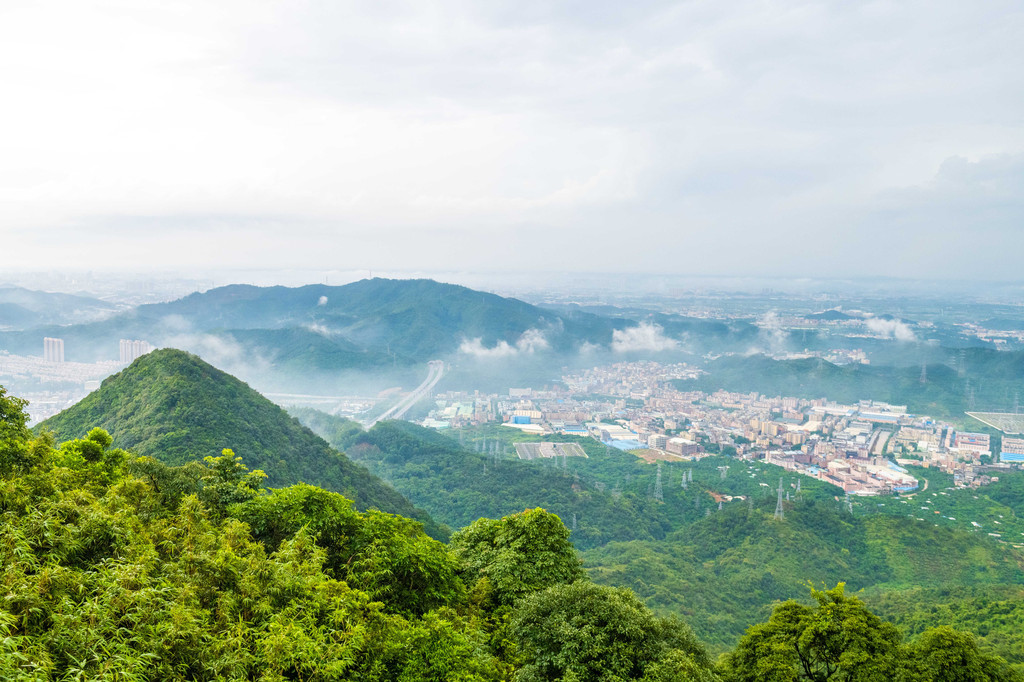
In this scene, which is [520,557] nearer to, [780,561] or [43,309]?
[780,561]

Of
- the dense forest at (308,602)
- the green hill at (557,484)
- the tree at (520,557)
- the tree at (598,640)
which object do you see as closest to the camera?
the dense forest at (308,602)

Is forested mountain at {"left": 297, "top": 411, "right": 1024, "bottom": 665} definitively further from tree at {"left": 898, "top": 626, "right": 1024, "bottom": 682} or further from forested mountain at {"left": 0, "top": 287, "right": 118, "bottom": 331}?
forested mountain at {"left": 0, "top": 287, "right": 118, "bottom": 331}

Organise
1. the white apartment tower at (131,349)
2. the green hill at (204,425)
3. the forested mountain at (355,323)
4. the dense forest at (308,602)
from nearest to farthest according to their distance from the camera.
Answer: the dense forest at (308,602) → the green hill at (204,425) → the white apartment tower at (131,349) → the forested mountain at (355,323)

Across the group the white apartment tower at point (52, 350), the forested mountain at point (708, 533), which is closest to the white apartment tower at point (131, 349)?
the white apartment tower at point (52, 350)

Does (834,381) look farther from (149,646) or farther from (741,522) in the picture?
(149,646)

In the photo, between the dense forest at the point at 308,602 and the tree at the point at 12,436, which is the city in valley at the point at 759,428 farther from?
the tree at the point at 12,436

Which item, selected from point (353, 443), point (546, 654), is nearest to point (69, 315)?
point (353, 443)

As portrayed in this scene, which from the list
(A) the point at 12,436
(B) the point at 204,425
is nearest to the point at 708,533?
(B) the point at 204,425
